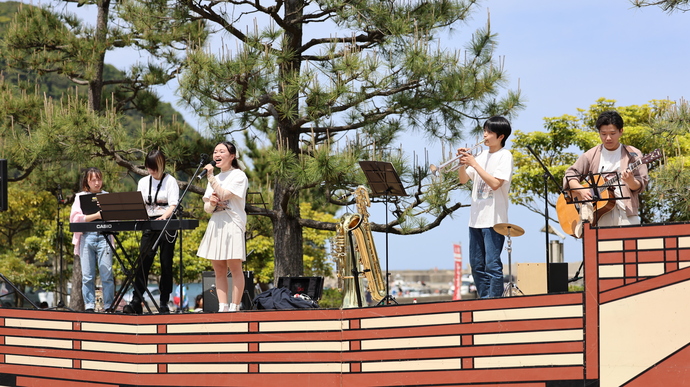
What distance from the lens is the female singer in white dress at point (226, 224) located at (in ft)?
17.6

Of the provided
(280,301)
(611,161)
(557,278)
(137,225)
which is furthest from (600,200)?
(137,225)

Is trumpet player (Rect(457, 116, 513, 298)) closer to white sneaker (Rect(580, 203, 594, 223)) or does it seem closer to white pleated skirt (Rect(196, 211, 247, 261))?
white sneaker (Rect(580, 203, 594, 223))

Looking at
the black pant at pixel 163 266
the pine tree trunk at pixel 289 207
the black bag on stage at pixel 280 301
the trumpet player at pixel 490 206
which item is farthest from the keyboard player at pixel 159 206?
the pine tree trunk at pixel 289 207

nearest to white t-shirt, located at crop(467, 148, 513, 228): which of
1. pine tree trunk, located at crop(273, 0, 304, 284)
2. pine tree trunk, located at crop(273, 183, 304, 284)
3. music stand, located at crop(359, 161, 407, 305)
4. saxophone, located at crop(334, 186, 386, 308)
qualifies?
music stand, located at crop(359, 161, 407, 305)

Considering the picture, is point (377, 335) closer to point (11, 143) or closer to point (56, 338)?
point (56, 338)

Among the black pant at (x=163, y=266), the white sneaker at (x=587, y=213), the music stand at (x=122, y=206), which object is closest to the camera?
the white sneaker at (x=587, y=213)

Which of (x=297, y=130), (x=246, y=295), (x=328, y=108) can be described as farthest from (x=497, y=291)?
(x=297, y=130)

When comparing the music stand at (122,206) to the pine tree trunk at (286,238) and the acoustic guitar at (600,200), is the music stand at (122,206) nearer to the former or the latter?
the acoustic guitar at (600,200)

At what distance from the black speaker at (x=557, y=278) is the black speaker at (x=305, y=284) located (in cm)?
286

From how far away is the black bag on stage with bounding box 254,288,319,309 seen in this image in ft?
18.0

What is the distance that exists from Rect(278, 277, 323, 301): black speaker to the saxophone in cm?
166

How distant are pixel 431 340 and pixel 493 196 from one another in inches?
42.2

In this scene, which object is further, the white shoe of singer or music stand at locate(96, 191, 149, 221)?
music stand at locate(96, 191, 149, 221)

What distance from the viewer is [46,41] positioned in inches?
536
